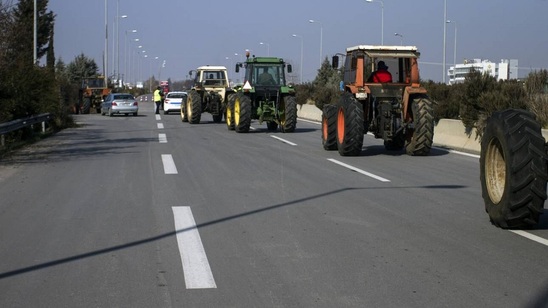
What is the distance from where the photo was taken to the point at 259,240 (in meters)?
8.72

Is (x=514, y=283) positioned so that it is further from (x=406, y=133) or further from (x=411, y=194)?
(x=406, y=133)

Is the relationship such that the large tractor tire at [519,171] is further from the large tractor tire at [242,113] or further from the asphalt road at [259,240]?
the large tractor tire at [242,113]

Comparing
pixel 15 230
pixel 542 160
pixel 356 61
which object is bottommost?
pixel 15 230

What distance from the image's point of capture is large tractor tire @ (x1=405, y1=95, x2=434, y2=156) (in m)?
18.8

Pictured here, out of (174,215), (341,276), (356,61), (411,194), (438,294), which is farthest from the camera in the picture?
(356,61)

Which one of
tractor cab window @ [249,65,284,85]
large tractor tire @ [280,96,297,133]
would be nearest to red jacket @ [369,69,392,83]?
large tractor tire @ [280,96,297,133]

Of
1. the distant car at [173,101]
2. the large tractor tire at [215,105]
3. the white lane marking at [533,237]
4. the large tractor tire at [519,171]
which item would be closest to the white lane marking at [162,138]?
the large tractor tire at [215,105]

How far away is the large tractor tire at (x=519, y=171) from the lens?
889cm

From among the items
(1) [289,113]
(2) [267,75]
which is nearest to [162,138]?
(1) [289,113]

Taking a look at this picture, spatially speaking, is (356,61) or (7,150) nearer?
(356,61)

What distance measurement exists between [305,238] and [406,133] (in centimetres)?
1179

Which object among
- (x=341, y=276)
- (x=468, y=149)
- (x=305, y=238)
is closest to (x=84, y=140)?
(x=468, y=149)

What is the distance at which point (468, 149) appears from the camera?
→ 72.5ft

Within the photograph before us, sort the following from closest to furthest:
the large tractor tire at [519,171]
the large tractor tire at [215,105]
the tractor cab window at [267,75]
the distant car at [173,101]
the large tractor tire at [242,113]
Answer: the large tractor tire at [519,171] → the large tractor tire at [242,113] → the tractor cab window at [267,75] → the large tractor tire at [215,105] → the distant car at [173,101]
